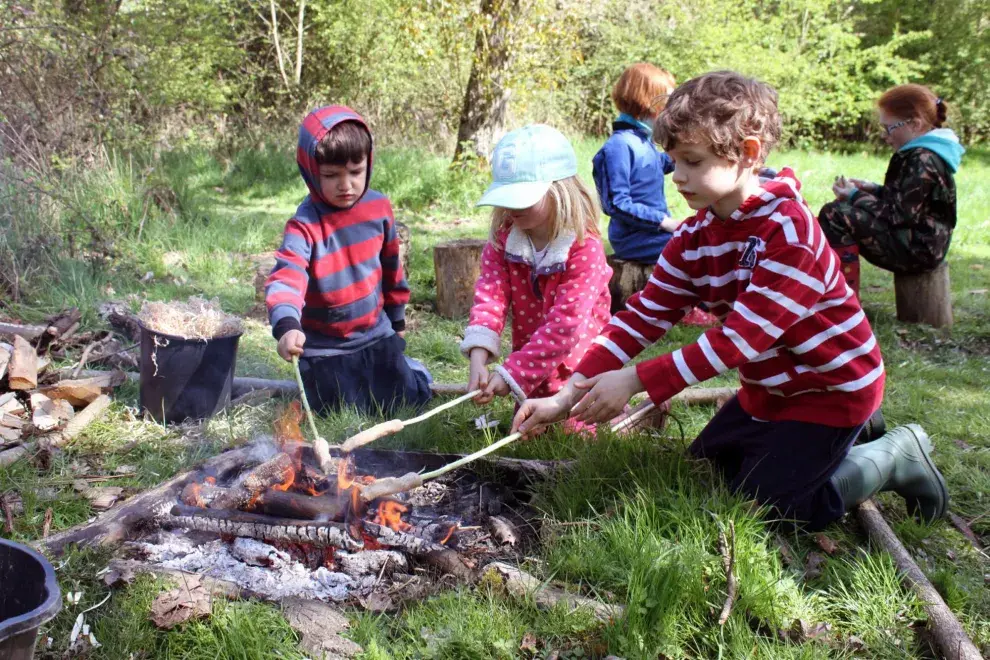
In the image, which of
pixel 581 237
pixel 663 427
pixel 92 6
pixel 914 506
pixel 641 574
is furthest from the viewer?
pixel 92 6

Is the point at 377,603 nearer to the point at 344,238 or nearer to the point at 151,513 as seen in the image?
the point at 151,513

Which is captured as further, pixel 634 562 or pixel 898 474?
pixel 898 474

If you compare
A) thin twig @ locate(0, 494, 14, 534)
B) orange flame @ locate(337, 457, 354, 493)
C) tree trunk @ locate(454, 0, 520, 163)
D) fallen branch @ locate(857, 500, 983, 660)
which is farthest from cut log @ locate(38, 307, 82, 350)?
tree trunk @ locate(454, 0, 520, 163)

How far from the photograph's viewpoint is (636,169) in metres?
6.09

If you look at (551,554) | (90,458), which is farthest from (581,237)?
(90,458)

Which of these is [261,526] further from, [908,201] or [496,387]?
[908,201]

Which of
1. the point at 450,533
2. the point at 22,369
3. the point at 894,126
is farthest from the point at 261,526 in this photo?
the point at 894,126

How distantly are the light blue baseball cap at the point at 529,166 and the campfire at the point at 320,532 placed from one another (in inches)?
49.4

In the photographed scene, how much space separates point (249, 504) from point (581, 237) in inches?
72.0

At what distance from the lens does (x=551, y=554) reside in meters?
2.77

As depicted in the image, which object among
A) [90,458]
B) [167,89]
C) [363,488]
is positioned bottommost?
[90,458]

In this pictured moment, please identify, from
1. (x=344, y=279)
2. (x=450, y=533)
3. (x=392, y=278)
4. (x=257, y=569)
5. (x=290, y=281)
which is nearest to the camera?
(x=257, y=569)

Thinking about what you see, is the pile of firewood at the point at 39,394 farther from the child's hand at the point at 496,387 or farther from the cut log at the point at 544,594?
the cut log at the point at 544,594

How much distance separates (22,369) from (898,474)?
4.32 meters
